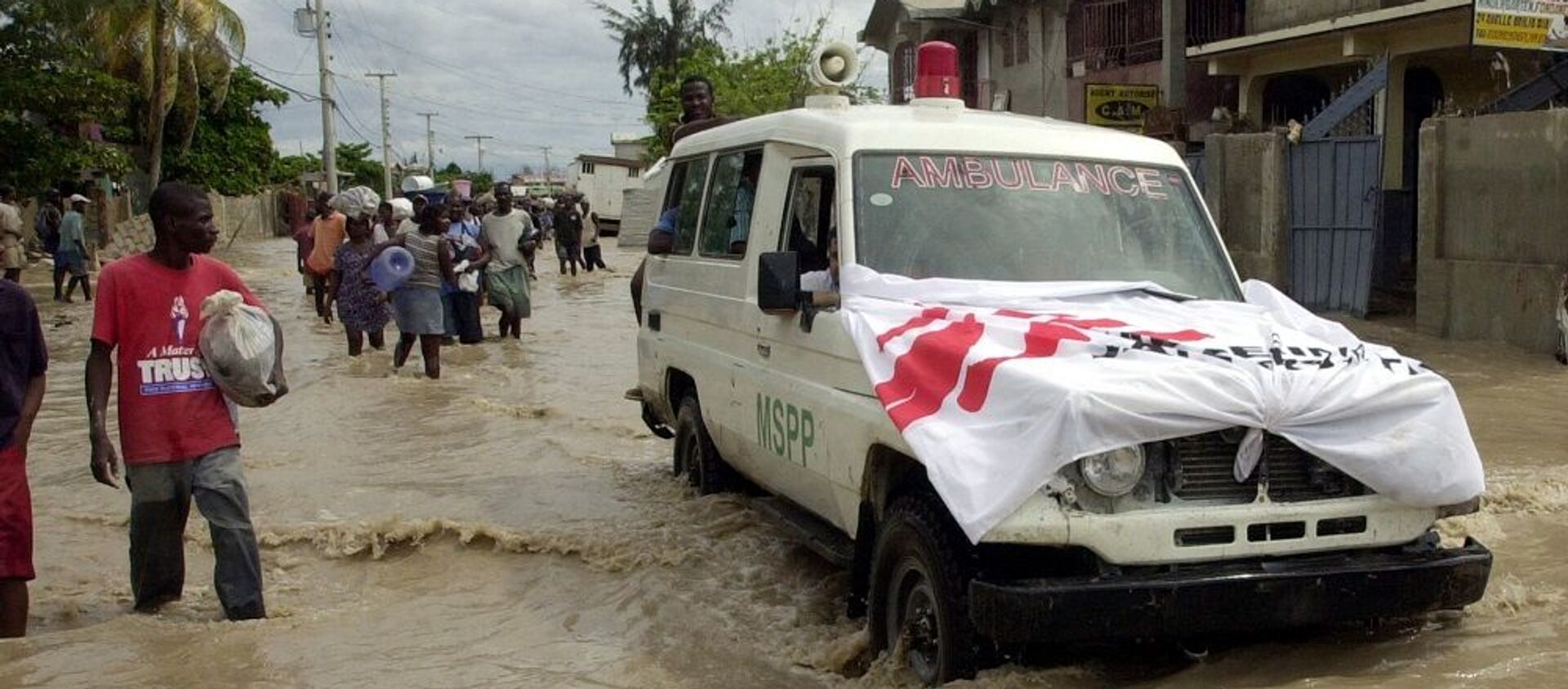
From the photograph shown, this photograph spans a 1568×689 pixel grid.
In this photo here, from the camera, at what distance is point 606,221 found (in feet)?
181

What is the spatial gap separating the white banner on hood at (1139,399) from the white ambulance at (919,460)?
107 millimetres

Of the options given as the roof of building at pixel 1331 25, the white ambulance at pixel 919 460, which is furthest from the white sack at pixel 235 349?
the roof of building at pixel 1331 25

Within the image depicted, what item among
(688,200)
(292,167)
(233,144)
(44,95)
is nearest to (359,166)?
(292,167)

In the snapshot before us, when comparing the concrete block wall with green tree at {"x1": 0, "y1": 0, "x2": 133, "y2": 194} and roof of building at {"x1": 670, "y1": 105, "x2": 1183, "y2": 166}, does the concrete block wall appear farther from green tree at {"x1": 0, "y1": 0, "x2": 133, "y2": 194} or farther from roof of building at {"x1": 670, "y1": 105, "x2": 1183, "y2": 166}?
green tree at {"x1": 0, "y1": 0, "x2": 133, "y2": 194}

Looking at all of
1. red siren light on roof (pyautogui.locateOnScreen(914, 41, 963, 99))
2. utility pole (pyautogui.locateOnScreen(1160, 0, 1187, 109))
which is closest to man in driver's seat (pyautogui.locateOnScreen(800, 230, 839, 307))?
red siren light on roof (pyautogui.locateOnScreen(914, 41, 963, 99))

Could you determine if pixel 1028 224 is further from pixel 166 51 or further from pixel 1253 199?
pixel 166 51

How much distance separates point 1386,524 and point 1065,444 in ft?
3.42

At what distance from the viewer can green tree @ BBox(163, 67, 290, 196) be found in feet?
130

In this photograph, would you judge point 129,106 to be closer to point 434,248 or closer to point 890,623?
point 434,248

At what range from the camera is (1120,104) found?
21.6m

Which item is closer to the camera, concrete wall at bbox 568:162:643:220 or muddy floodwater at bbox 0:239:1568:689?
muddy floodwater at bbox 0:239:1568:689

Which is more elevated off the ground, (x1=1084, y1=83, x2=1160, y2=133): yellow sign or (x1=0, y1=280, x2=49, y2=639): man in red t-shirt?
(x1=1084, y1=83, x2=1160, y2=133): yellow sign

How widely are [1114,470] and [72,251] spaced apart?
2078 centimetres

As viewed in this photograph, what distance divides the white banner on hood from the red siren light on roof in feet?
6.90
